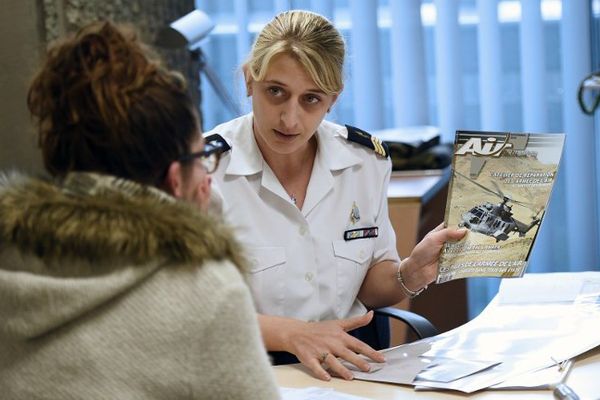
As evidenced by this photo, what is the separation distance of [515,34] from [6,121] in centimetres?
201

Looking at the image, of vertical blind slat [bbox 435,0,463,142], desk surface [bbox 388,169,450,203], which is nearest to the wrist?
desk surface [bbox 388,169,450,203]

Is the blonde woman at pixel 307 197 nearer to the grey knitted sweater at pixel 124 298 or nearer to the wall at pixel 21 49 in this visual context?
the grey knitted sweater at pixel 124 298

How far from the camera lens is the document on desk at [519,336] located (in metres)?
1.60

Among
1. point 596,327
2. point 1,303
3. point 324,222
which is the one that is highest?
point 1,303

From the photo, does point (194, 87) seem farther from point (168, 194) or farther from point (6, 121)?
point (168, 194)

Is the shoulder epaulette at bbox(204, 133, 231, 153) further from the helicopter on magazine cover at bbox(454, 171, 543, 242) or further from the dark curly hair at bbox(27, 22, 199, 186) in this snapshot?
the dark curly hair at bbox(27, 22, 199, 186)

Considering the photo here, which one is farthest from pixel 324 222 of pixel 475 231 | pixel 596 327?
pixel 596 327

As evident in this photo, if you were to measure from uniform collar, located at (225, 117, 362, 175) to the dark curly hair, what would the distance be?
885 millimetres

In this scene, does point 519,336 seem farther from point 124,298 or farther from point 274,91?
point 124,298

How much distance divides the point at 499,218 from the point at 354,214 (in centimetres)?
48

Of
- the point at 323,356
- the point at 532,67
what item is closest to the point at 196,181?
the point at 323,356

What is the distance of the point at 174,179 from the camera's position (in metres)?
1.17

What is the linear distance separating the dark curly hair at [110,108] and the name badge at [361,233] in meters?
0.99

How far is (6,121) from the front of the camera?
297cm
